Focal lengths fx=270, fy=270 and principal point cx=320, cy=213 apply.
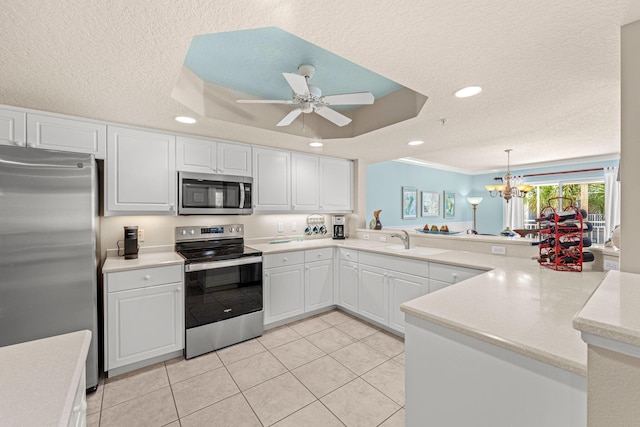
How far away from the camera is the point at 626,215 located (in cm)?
121

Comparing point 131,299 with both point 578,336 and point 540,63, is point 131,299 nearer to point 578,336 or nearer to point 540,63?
point 578,336

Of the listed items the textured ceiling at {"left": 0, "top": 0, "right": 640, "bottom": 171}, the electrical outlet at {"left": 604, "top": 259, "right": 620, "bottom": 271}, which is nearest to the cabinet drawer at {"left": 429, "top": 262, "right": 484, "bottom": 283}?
the electrical outlet at {"left": 604, "top": 259, "right": 620, "bottom": 271}

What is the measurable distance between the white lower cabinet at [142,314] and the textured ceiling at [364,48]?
4.44 feet

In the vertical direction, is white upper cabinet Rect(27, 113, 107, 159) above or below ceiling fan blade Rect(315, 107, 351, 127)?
below

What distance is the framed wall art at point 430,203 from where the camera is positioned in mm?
5839

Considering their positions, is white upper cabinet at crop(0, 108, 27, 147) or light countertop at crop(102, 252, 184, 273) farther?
light countertop at crop(102, 252, 184, 273)

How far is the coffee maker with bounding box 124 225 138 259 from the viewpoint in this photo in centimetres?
244

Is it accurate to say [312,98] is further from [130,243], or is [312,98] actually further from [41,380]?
[130,243]

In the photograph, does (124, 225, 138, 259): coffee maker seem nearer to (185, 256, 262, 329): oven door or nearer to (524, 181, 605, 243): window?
(185, 256, 262, 329): oven door

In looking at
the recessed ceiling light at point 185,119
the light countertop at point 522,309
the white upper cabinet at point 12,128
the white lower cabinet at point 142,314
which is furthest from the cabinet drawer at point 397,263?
the white upper cabinet at point 12,128

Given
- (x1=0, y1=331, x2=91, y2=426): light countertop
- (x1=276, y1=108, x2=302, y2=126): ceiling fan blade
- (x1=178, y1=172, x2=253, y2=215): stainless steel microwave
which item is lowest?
(x1=0, y1=331, x2=91, y2=426): light countertop

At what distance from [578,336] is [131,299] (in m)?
2.73

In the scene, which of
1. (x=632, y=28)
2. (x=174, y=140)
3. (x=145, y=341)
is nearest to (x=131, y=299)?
(x=145, y=341)

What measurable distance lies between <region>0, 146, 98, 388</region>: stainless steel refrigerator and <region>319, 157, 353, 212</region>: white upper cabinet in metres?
2.52
